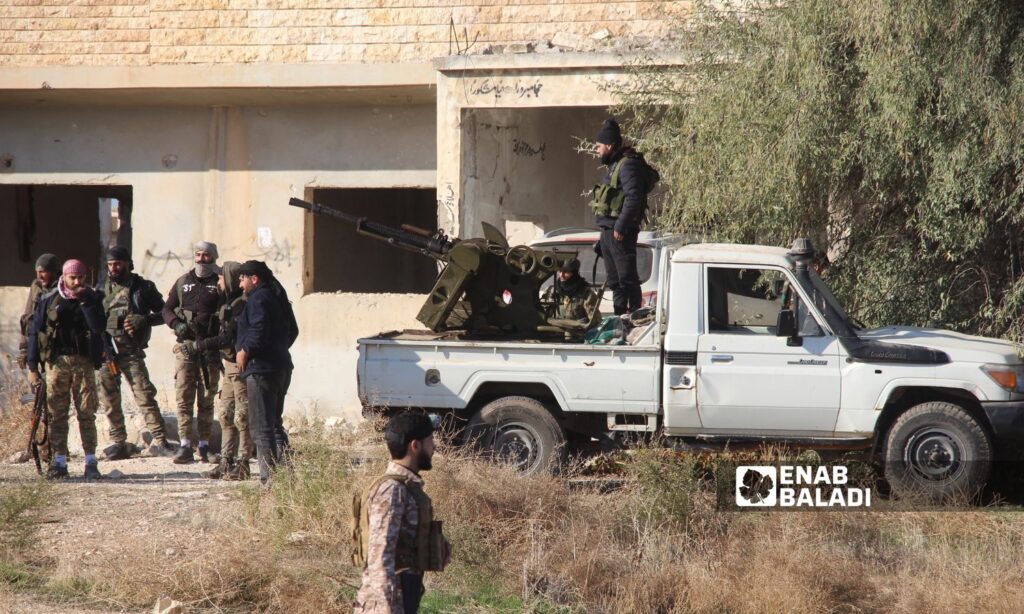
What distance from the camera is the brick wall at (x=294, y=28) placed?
1248cm

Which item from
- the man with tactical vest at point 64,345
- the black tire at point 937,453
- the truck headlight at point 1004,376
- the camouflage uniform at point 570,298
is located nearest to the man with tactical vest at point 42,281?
the man with tactical vest at point 64,345

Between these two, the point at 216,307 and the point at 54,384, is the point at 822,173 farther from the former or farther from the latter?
the point at 54,384

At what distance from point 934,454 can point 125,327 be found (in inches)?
267

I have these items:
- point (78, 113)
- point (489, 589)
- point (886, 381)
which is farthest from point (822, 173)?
point (78, 113)

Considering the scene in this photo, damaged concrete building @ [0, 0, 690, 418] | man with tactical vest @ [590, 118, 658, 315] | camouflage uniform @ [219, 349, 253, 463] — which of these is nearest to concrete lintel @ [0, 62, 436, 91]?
damaged concrete building @ [0, 0, 690, 418]

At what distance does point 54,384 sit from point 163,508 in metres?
1.73

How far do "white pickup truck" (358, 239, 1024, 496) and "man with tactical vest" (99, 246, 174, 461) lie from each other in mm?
3276

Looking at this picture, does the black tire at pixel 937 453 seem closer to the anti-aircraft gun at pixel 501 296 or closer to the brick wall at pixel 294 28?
the anti-aircraft gun at pixel 501 296

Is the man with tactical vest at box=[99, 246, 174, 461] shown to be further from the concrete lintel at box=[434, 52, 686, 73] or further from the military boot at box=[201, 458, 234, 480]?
the concrete lintel at box=[434, 52, 686, 73]

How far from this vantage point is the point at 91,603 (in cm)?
669

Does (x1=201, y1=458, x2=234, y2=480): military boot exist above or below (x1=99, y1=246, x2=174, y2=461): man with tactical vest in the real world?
below

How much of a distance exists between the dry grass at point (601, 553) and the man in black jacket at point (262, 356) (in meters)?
0.80

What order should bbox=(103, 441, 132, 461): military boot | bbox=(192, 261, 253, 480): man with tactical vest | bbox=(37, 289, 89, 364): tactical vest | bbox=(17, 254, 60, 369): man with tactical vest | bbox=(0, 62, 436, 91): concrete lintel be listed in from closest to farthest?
bbox=(37, 289, 89, 364): tactical vest < bbox=(192, 261, 253, 480): man with tactical vest < bbox=(17, 254, 60, 369): man with tactical vest < bbox=(103, 441, 132, 461): military boot < bbox=(0, 62, 436, 91): concrete lintel

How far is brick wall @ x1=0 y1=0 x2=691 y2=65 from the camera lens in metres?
12.5
